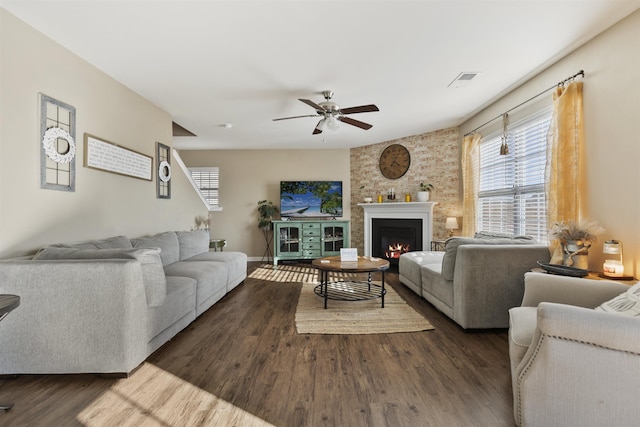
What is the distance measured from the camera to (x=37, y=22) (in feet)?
7.80

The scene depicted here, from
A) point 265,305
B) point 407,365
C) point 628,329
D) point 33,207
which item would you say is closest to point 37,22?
point 33,207

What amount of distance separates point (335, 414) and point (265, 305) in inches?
84.4

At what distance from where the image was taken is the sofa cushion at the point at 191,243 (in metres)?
4.26

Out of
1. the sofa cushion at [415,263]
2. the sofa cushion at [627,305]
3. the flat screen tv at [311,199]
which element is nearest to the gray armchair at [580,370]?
the sofa cushion at [627,305]

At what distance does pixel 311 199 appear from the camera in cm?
690

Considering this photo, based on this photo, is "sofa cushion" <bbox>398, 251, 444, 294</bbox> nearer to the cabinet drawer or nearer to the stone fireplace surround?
the stone fireplace surround

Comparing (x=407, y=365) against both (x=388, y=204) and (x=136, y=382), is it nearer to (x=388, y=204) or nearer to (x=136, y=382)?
Answer: (x=136, y=382)

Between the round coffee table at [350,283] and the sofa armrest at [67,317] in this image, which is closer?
the sofa armrest at [67,317]

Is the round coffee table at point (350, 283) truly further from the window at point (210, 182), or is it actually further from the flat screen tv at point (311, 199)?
the window at point (210, 182)

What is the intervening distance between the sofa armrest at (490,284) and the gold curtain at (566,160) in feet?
1.22

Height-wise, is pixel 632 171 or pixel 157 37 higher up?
pixel 157 37

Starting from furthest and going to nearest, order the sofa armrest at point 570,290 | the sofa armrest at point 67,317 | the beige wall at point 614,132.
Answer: the beige wall at point 614,132 < the sofa armrest at point 67,317 < the sofa armrest at point 570,290

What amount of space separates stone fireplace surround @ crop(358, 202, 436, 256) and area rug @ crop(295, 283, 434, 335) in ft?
7.00

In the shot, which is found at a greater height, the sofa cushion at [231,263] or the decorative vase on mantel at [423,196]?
the decorative vase on mantel at [423,196]
